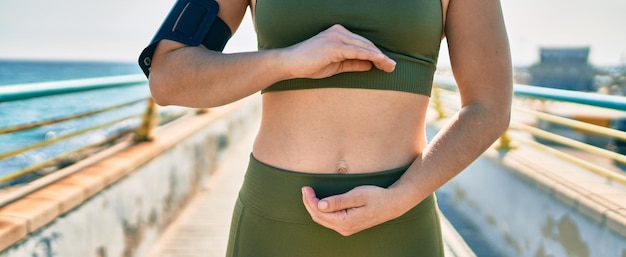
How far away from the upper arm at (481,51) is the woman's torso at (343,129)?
0.11 m

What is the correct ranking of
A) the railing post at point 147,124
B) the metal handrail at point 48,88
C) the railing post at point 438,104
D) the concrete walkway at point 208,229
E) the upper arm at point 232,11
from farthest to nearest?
the railing post at point 438,104 < the railing post at point 147,124 < the concrete walkway at point 208,229 < the metal handrail at point 48,88 < the upper arm at point 232,11

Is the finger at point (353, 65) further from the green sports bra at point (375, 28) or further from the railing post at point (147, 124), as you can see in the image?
the railing post at point (147, 124)

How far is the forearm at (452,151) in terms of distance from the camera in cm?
101

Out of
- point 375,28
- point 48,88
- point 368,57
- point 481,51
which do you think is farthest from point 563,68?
point 368,57

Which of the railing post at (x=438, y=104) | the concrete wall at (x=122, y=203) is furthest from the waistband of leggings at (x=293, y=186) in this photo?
the railing post at (x=438, y=104)

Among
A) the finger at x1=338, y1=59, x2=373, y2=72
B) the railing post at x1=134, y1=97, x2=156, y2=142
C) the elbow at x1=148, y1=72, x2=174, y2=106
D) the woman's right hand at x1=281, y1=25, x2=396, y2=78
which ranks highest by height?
the woman's right hand at x1=281, y1=25, x2=396, y2=78

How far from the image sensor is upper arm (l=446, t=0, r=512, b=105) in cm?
105

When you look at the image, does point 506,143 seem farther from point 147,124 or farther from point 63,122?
point 63,122

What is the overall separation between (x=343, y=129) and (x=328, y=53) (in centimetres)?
22

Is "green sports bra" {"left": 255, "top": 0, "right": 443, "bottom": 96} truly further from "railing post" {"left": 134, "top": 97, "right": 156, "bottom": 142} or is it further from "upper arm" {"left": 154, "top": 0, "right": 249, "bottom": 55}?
"railing post" {"left": 134, "top": 97, "right": 156, "bottom": 142}

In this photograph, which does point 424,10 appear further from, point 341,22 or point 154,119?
point 154,119

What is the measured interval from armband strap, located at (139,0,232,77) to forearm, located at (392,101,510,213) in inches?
19.4

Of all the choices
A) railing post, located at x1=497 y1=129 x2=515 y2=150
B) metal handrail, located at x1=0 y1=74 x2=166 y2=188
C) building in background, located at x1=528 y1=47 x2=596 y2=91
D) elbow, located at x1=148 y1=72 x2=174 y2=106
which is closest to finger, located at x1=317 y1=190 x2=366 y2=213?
elbow, located at x1=148 y1=72 x2=174 y2=106

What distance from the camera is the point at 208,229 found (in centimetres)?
452
